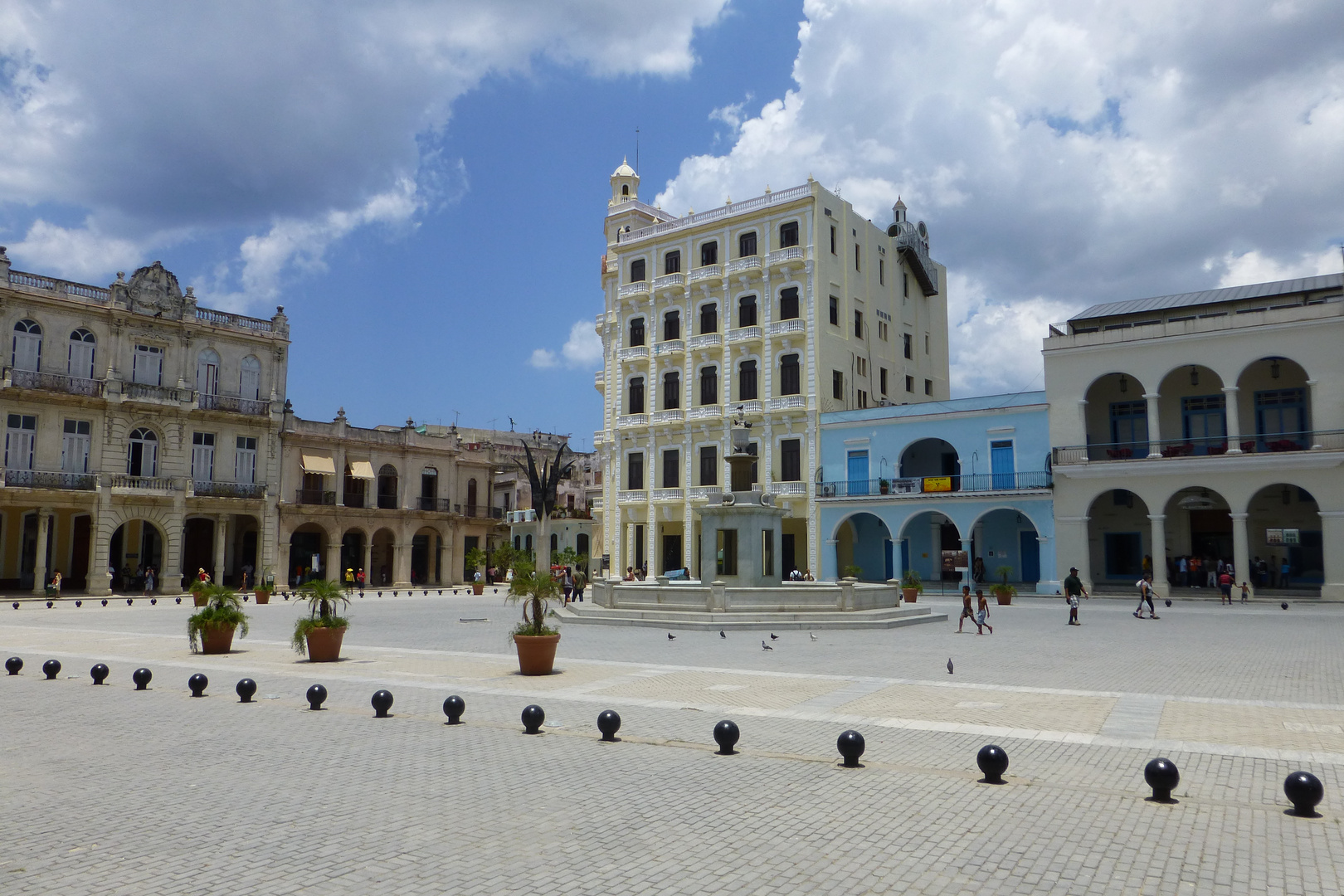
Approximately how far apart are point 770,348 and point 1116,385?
1580 centimetres

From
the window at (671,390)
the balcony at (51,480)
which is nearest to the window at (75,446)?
the balcony at (51,480)

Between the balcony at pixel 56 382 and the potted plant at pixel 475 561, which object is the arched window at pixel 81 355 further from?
the potted plant at pixel 475 561

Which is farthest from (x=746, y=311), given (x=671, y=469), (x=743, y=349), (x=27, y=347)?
(x=27, y=347)

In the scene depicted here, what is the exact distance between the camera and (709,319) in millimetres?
50000

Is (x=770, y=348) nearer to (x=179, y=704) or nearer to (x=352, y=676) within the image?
(x=352, y=676)

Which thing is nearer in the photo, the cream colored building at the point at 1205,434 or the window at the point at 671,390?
the cream colored building at the point at 1205,434

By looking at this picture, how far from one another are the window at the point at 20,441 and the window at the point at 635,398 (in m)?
28.0

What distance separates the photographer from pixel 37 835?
6.57 meters

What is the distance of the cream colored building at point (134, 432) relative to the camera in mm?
42469

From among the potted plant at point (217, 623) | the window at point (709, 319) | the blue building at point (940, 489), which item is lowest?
the potted plant at point (217, 623)

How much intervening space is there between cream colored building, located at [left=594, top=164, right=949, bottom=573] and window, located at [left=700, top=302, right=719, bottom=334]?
0.22ft

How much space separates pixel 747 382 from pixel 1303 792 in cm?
4191

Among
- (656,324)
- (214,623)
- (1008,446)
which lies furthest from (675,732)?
(656,324)

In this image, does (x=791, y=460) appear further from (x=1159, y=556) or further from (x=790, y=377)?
(x=1159, y=556)
